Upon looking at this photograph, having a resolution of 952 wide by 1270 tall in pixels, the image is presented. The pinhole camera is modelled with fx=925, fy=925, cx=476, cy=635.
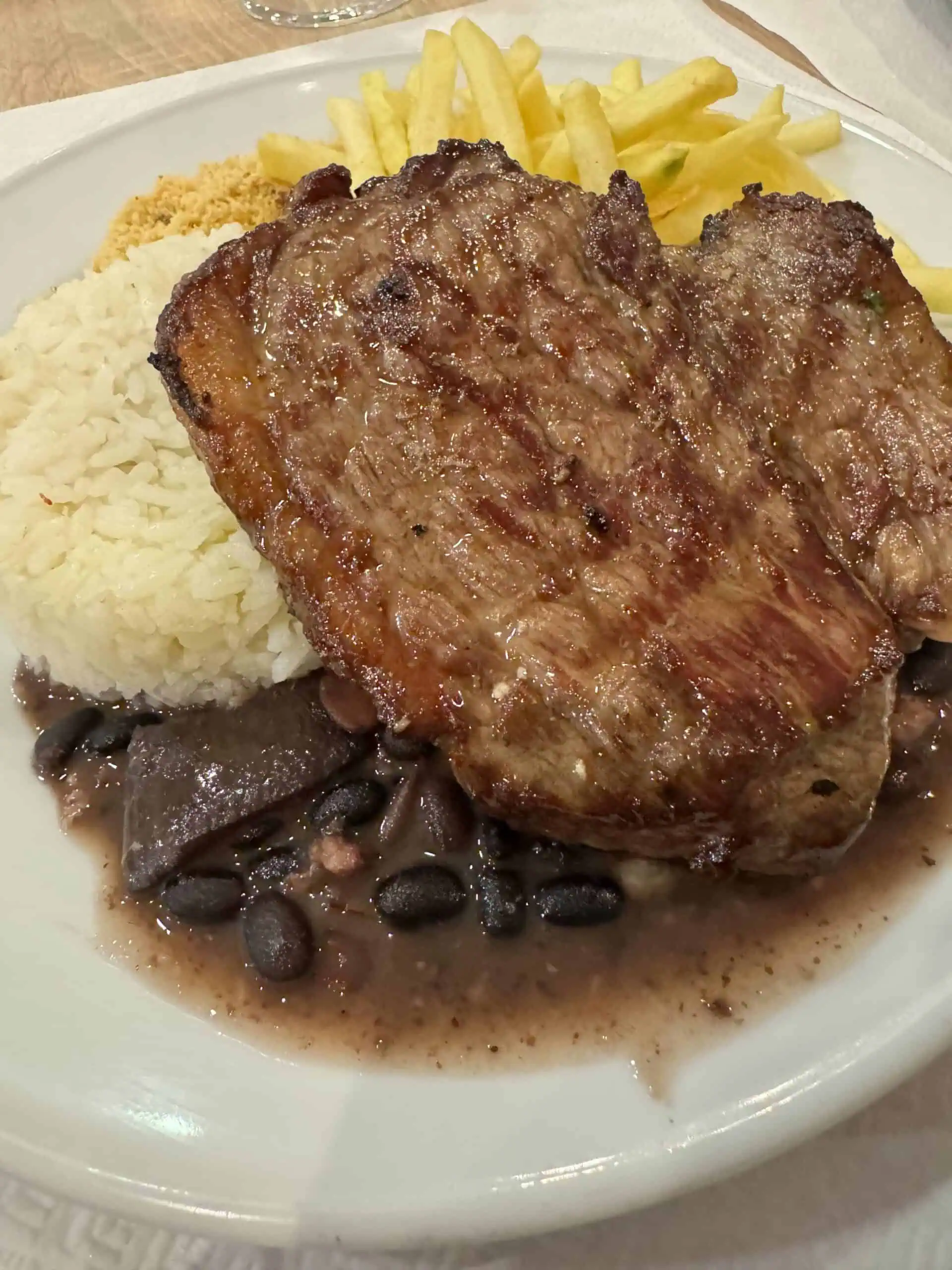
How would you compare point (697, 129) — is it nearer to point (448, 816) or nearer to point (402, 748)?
point (402, 748)

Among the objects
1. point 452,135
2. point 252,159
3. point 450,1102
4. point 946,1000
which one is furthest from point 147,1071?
point 252,159

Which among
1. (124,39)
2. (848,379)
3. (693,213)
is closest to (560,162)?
(693,213)

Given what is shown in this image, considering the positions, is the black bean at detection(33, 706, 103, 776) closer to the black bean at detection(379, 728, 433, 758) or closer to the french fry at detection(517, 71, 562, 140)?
the black bean at detection(379, 728, 433, 758)

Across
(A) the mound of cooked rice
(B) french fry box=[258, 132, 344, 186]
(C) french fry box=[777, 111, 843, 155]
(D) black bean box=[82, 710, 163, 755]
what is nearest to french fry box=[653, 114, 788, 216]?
(C) french fry box=[777, 111, 843, 155]

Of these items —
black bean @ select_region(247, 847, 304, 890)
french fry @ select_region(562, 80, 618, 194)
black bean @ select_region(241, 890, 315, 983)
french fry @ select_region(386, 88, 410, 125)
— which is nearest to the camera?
black bean @ select_region(241, 890, 315, 983)

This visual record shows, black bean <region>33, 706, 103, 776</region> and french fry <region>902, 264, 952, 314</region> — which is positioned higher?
french fry <region>902, 264, 952, 314</region>

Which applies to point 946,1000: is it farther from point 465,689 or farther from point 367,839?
point 367,839

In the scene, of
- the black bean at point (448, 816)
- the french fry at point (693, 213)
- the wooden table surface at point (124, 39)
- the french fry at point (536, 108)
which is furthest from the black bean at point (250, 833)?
the wooden table surface at point (124, 39)
